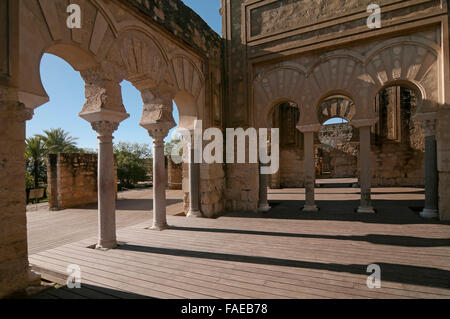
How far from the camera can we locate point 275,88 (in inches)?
277

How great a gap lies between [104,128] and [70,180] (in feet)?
21.7

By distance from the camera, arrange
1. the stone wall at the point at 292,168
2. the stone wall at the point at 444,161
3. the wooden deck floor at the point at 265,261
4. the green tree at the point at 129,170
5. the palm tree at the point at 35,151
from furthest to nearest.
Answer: the green tree at the point at 129,170 < the palm tree at the point at 35,151 < the stone wall at the point at 292,168 < the stone wall at the point at 444,161 < the wooden deck floor at the point at 265,261

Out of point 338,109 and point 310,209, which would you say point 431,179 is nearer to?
point 310,209

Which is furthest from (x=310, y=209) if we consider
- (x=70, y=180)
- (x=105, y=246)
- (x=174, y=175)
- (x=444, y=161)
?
(x=174, y=175)

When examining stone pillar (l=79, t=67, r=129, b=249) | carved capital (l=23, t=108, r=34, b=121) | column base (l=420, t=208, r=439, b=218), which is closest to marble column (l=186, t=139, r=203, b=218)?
stone pillar (l=79, t=67, r=129, b=249)

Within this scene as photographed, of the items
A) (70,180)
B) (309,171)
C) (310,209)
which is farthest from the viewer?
(70,180)

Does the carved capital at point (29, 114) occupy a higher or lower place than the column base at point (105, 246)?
higher

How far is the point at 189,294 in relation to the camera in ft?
8.31

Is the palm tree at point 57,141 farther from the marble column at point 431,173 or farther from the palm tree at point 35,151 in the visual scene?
the marble column at point 431,173

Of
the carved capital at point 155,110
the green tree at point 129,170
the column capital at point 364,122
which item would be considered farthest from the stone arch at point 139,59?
the green tree at point 129,170

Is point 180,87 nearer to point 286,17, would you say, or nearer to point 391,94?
point 286,17

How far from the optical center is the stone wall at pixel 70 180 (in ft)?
28.6

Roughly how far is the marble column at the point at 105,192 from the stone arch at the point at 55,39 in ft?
3.56
